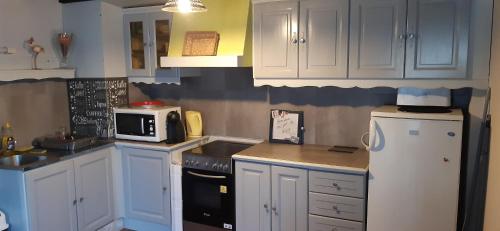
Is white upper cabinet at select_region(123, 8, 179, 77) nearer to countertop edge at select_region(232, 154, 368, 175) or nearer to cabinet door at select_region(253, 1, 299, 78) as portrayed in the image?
cabinet door at select_region(253, 1, 299, 78)

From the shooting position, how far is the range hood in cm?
304

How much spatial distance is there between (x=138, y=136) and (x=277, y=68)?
146 centimetres

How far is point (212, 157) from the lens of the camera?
3.09 meters

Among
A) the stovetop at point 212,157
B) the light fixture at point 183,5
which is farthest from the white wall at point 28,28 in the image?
the light fixture at point 183,5

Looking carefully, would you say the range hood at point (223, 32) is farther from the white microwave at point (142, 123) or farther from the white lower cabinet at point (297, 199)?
the white lower cabinet at point (297, 199)

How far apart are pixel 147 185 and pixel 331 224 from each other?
1.68 m

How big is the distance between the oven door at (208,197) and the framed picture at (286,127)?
2.07ft

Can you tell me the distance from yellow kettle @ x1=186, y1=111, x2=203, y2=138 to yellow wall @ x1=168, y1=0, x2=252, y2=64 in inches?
25.6

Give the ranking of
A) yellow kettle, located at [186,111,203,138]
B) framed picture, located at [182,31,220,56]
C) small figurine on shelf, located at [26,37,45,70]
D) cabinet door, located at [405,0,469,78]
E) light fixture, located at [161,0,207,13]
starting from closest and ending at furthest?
light fixture, located at [161,0,207,13], cabinet door, located at [405,0,469,78], framed picture, located at [182,31,220,56], small figurine on shelf, located at [26,37,45,70], yellow kettle, located at [186,111,203,138]

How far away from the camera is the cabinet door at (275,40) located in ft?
9.64

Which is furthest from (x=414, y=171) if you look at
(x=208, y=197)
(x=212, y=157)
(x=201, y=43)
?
(x=201, y=43)

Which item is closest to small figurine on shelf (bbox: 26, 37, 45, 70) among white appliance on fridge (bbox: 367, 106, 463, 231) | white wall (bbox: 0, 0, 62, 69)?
white wall (bbox: 0, 0, 62, 69)

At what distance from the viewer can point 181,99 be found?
3.91 meters

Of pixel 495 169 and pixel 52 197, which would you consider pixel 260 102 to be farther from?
pixel 495 169
